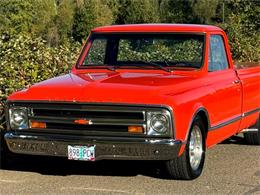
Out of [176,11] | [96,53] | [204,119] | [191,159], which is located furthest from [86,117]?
[176,11]

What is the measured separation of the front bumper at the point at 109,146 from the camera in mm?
6062

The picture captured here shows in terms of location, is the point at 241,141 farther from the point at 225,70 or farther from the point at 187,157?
the point at 187,157

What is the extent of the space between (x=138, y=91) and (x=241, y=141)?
→ 372 centimetres

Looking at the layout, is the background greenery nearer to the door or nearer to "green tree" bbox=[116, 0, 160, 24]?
"green tree" bbox=[116, 0, 160, 24]

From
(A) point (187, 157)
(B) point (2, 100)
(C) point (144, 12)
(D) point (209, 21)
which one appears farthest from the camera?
(D) point (209, 21)

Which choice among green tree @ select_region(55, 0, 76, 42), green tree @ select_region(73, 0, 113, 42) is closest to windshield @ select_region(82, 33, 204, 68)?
green tree @ select_region(73, 0, 113, 42)

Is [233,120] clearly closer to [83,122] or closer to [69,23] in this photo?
[83,122]

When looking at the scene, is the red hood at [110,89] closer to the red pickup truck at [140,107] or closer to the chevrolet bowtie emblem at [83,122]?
the red pickup truck at [140,107]

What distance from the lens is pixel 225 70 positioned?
7969 millimetres

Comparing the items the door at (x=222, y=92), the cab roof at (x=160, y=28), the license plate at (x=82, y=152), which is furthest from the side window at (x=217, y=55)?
the license plate at (x=82, y=152)

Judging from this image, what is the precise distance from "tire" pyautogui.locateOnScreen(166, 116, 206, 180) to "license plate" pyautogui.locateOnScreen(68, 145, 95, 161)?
86cm

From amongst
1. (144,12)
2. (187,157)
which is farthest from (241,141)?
(144,12)

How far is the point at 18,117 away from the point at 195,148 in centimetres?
200

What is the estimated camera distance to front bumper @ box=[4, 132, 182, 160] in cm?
606
